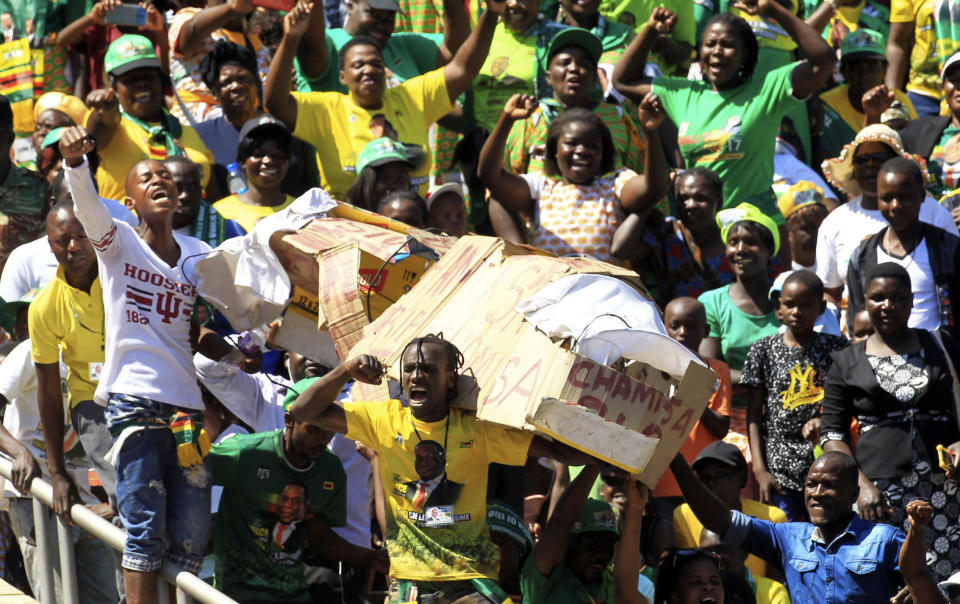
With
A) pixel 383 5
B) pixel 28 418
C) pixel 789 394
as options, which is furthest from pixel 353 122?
pixel 789 394

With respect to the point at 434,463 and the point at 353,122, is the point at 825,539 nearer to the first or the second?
the point at 434,463

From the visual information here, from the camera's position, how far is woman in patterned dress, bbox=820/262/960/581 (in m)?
6.77

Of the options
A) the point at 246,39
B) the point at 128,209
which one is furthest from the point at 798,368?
the point at 246,39

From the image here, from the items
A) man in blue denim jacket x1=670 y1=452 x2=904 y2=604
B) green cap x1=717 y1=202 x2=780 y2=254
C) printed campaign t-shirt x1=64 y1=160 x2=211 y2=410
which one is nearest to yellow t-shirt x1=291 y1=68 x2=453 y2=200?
green cap x1=717 y1=202 x2=780 y2=254

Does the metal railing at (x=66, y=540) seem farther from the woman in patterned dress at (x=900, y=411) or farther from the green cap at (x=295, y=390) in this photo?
the woman in patterned dress at (x=900, y=411)

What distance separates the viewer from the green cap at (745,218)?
8.32m

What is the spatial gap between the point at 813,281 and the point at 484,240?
2.11 m

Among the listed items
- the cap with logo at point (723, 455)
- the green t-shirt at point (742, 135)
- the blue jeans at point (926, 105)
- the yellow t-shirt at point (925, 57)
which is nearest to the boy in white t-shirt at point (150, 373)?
the cap with logo at point (723, 455)

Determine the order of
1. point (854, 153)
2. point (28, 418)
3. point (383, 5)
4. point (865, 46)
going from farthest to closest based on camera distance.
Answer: point (865, 46) → point (383, 5) → point (854, 153) → point (28, 418)

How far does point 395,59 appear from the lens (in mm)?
9812

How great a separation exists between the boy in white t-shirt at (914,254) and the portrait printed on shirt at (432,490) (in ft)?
10.0

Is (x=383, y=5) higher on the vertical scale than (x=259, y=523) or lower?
higher

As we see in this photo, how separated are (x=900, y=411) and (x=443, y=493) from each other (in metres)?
2.30

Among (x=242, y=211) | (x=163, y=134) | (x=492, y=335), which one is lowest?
(x=242, y=211)
